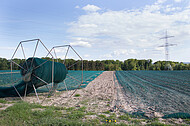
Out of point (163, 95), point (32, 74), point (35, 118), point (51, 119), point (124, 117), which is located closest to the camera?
point (51, 119)

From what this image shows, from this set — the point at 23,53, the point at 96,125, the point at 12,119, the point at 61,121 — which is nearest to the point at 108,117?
the point at 96,125

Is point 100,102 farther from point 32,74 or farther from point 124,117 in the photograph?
point 32,74

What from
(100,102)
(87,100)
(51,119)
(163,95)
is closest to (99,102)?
(100,102)

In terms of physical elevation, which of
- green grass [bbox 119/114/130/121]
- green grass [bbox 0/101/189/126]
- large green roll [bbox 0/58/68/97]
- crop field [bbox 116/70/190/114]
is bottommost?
crop field [bbox 116/70/190/114]

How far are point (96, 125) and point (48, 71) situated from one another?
4.83 m

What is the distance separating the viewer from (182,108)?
21.2 ft

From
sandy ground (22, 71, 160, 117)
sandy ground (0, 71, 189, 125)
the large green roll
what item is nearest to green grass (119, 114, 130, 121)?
sandy ground (0, 71, 189, 125)

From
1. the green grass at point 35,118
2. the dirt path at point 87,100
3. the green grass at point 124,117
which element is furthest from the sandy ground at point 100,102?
the green grass at point 35,118

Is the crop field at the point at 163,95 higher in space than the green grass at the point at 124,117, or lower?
lower

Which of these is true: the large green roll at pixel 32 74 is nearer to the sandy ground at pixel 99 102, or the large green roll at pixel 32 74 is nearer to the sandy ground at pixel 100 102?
the sandy ground at pixel 99 102

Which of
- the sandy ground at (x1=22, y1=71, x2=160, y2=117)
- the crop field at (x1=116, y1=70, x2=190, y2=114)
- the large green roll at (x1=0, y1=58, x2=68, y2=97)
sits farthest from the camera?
the large green roll at (x1=0, y1=58, x2=68, y2=97)

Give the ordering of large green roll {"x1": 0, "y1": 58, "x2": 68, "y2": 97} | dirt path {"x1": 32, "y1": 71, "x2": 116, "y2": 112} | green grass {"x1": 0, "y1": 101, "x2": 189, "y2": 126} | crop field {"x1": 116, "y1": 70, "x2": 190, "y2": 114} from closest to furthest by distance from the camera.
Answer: green grass {"x1": 0, "y1": 101, "x2": 189, "y2": 126} < crop field {"x1": 116, "y1": 70, "x2": 190, "y2": 114} < dirt path {"x1": 32, "y1": 71, "x2": 116, "y2": 112} < large green roll {"x1": 0, "y1": 58, "x2": 68, "y2": 97}

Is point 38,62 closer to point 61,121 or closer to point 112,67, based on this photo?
point 61,121

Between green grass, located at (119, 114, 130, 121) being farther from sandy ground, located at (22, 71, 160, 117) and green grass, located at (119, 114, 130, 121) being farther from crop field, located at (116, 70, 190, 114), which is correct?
crop field, located at (116, 70, 190, 114)
